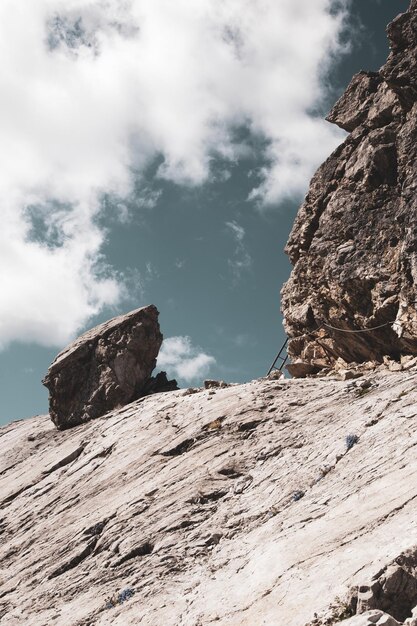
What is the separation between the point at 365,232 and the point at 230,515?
1704 cm

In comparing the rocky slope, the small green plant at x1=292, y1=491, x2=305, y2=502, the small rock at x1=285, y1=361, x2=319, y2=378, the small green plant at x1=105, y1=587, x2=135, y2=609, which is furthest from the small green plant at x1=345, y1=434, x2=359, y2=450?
the small rock at x1=285, y1=361, x2=319, y2=378

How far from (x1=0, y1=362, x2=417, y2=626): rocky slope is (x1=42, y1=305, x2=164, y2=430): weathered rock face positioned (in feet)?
28.2

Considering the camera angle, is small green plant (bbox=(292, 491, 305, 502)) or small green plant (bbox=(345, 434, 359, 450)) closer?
small green plant (bbox=(292, 491, 305, 502))

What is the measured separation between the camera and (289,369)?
101ft

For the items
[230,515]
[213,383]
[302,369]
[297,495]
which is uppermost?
[213,383]

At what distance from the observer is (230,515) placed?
16812 millimetres

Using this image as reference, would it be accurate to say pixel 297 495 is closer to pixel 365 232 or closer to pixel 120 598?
pixel 120 598

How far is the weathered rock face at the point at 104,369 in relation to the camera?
3869 cm

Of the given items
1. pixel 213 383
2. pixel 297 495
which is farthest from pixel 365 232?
pixel 297 495

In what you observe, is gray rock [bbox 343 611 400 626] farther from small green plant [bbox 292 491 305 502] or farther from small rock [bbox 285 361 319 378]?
small rock [bbox 285 361 319 378]

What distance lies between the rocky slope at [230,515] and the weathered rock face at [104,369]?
28.2 ft

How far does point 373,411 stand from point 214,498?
21.5 feet

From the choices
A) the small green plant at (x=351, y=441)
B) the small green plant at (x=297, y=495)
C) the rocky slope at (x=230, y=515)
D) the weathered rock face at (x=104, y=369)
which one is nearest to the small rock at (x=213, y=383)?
the rocky slope at (x=230, y=515)

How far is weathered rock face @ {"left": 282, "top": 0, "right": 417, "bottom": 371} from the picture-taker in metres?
25.4
